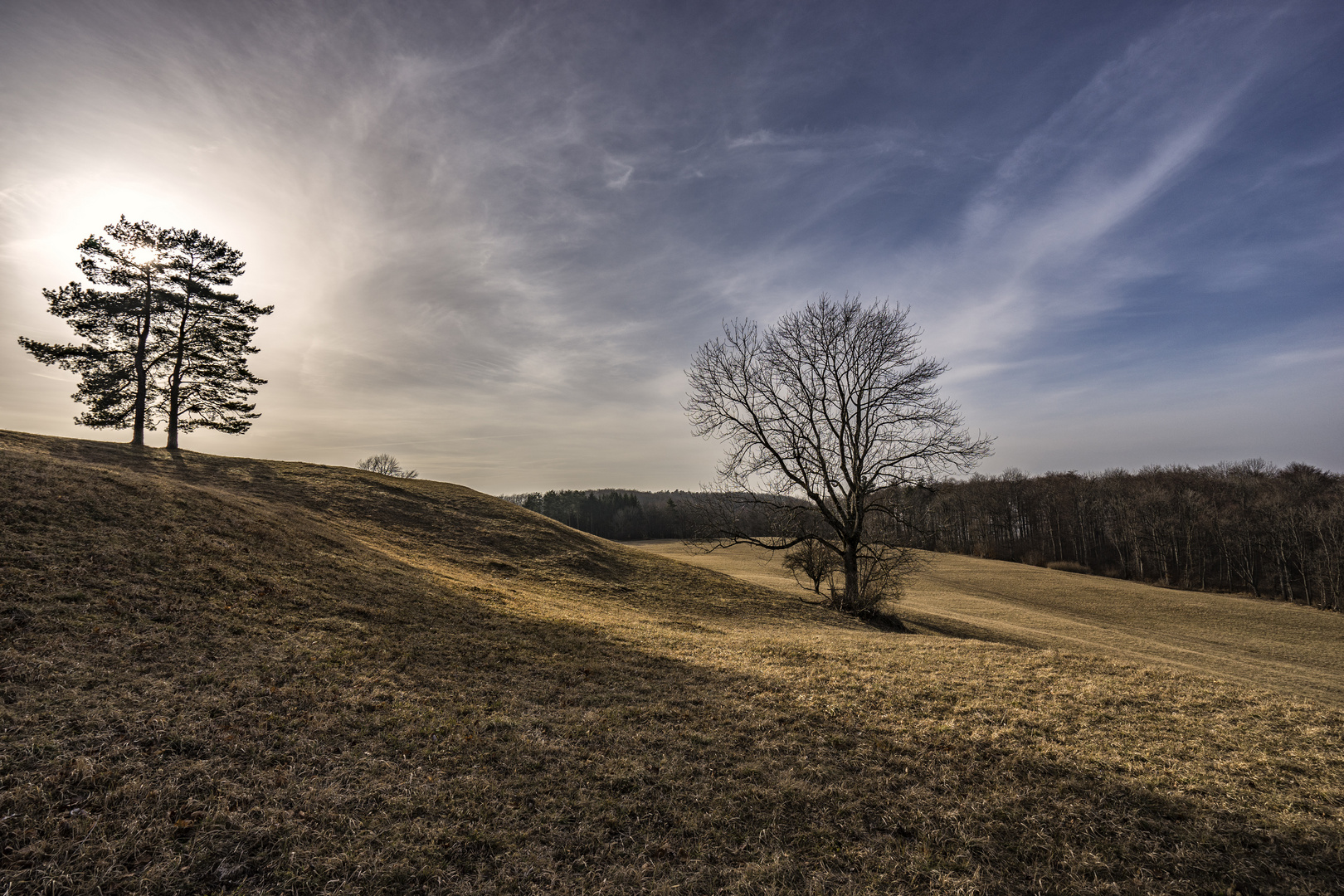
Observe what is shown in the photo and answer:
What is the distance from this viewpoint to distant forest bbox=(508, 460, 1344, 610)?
4959cm

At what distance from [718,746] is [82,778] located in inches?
231

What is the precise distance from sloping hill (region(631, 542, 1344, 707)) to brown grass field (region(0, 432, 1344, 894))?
10.0m

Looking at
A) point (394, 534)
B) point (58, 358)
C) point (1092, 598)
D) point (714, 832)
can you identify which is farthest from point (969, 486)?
point (58, 358)

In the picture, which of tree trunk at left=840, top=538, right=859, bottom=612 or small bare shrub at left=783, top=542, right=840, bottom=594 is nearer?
tree trunk at left=840, top=538, right=859, bottom=612

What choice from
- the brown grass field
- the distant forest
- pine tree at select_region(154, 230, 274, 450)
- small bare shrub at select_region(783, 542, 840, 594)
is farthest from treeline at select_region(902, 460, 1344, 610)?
pine tree at select_region(154, 230, 274, 450)

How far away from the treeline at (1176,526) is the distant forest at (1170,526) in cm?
14

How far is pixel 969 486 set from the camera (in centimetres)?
7888

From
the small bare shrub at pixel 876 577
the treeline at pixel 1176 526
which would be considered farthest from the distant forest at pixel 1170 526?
the small bare shrub at pixel 876 577

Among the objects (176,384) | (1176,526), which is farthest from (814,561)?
(1176,526)

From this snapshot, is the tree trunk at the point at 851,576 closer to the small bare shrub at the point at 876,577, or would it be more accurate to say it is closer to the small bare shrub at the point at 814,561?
the small bare shrub at the point at 876,577

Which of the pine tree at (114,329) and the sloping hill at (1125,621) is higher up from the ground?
the pine tree at (114,329)

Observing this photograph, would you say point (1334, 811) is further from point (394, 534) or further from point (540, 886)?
point (394, 534)

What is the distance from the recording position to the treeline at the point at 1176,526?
50000 millimetres

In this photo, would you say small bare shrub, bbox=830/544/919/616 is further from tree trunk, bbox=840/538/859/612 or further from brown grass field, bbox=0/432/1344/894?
brown grass field, bbox=0/432/1344/894
